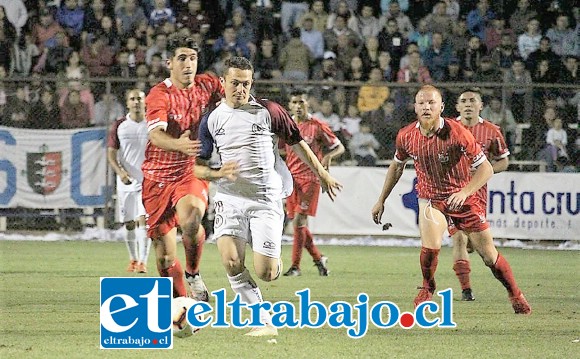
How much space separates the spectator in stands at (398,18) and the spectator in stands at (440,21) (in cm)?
41

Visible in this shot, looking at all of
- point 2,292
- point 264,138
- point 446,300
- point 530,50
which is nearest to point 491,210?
point 530,50

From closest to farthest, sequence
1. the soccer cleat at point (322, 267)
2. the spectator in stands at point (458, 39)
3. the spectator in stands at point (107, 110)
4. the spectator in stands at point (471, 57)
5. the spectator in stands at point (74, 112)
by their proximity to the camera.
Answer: the soccer cleat at point (322, 267) → the spectator in stands at point (74, 112) → the spectator in stands at point (107, 110) → the spectator in stands at point (471, 57) → the spectator in stands at point (458, 39)

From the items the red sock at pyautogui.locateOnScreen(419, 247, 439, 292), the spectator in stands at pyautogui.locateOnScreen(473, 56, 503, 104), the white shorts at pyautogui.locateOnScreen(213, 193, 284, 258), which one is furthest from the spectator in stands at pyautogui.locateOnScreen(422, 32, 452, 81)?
the white shorts at pyautogui.locateOnScreen(213, 193, 284, 258)

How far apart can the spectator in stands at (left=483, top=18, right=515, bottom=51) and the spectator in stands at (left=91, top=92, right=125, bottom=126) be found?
24.6ft

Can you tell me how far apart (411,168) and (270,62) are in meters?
3.80

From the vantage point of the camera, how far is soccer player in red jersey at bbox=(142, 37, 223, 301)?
32.8ft

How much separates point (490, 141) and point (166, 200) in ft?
12.2

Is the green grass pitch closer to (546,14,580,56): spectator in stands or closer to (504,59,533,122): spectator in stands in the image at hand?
(504,59,533,122): spectator in stands

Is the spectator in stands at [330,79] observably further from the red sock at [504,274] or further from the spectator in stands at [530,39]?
the red sock at [504,274]

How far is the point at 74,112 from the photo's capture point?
804 inches

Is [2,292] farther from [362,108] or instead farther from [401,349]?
[362,108]

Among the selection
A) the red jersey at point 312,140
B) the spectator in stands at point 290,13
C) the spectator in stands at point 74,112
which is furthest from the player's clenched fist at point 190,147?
the spectator in stands at point 290,13

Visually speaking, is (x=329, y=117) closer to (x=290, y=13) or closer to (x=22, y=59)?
(x=290, y=13)

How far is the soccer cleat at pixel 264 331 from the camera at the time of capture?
8742 millimetres
